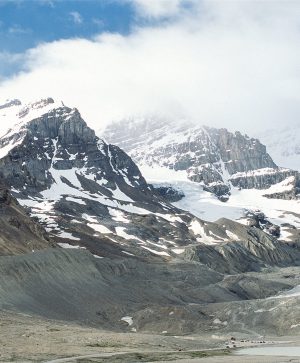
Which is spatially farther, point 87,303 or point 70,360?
point 87,303

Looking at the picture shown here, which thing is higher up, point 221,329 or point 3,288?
point 3,288

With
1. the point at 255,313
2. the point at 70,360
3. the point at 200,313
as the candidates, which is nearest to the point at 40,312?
the point at 200,313

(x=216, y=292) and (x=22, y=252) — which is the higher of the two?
(x=22, y=252)

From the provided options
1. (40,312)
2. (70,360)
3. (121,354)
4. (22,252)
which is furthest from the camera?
(22,252)

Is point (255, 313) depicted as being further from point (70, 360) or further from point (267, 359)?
point (70, 360)

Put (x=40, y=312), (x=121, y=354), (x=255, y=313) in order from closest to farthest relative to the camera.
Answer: (x=121, y=354)
(x=40, y=312)
(x=255, y=313)

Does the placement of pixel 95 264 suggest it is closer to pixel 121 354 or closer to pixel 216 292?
pixel 216 292

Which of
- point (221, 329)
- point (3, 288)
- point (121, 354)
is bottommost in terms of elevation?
point (221, 329)

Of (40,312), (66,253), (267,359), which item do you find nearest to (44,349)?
(267,359)

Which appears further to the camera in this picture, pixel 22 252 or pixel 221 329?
pixel 22 252

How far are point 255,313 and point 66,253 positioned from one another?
60.7 metres

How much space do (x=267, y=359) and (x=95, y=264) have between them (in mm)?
111663

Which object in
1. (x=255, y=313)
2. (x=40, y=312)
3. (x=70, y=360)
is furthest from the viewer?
(x=255, y=313)

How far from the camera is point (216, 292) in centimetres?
19250
